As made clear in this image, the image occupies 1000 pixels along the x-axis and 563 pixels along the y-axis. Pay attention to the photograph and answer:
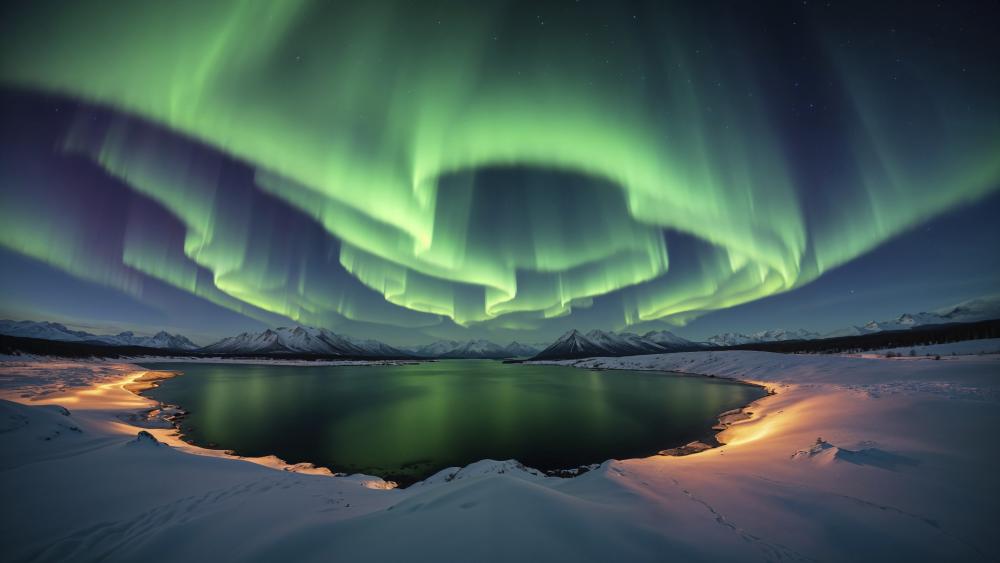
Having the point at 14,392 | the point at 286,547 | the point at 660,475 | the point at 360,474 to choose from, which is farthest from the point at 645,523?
the point at 14,392

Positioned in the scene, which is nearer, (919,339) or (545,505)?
(545,505)

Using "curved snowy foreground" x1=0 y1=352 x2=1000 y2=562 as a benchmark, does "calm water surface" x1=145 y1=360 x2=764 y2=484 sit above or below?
below

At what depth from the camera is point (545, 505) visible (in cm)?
646

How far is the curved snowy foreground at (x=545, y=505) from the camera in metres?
5.49

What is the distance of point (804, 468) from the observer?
961cm

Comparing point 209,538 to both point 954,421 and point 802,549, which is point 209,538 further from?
point 954,421

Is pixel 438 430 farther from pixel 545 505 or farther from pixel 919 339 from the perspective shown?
pixel 919 339

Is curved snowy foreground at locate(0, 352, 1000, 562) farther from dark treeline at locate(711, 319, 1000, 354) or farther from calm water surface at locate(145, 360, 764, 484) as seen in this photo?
dark treeline at locate(711, 319, 1000, 354)

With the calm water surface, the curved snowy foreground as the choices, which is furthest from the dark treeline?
the curved snowy foreground

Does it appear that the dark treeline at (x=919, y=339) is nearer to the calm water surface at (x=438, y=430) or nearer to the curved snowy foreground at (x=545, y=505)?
the calm water surface at (x=438, y=430)

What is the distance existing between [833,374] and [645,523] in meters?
49.7

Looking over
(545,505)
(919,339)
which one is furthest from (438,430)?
(919,339)

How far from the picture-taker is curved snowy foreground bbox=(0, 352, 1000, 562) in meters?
5.49

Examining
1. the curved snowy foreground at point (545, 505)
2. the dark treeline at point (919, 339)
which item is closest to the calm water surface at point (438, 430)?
the curved snowy foreground at point (545, 505)
